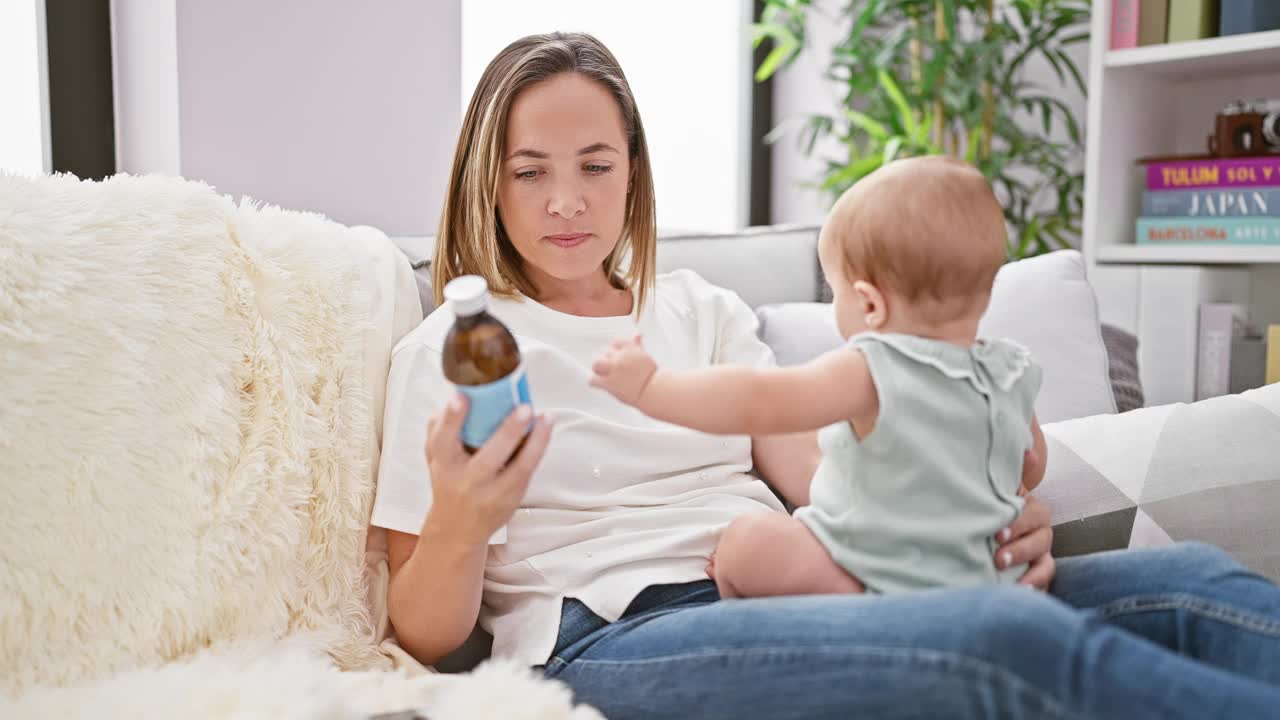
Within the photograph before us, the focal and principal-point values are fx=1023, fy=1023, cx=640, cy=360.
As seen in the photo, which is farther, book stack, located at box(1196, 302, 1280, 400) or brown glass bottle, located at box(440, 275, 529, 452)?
book stack, located at box(1196, 302, 1280, 400)

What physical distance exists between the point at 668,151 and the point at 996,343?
7.22ft

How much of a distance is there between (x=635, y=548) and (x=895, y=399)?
0.35 metres

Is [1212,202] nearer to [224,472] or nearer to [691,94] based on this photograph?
[691,94]

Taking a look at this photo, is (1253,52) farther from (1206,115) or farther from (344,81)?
(344,81)

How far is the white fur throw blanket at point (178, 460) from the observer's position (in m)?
0.91

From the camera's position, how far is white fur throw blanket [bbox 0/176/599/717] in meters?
0.91

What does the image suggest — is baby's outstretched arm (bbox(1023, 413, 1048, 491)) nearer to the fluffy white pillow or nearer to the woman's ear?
the woman's ear

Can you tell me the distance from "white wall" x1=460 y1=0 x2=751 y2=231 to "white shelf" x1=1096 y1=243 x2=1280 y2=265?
3.66 feet

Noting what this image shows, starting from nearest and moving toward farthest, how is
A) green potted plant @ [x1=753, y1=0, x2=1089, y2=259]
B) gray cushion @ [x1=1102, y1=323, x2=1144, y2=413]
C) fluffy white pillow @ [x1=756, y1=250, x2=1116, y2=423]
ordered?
fluffy white pillow @ [x1=756, y1=250, x2=1116, y2=423], gray cushion @ [x1=1102, y1=323, x2=1144, y2=413], green potted plant @ [x1=753, y1=0, x2=1089, y2=259]

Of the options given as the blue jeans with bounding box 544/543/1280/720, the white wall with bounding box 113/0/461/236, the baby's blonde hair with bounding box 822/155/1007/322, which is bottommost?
the blue jeans with bounding box 544/543/1280/720

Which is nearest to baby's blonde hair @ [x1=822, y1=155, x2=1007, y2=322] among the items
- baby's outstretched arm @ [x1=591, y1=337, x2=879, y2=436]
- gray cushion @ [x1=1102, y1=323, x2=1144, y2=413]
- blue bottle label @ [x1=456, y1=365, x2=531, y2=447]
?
baby's outstretched arm @ [x1=591, y1=337, x2=879, y2=436]

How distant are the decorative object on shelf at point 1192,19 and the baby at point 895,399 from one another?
5.33 feet

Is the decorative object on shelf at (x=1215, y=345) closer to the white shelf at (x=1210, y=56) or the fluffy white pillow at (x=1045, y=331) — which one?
the white shelf at (x=1210, y=56)

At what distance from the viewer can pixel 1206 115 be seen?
8.19 ft
